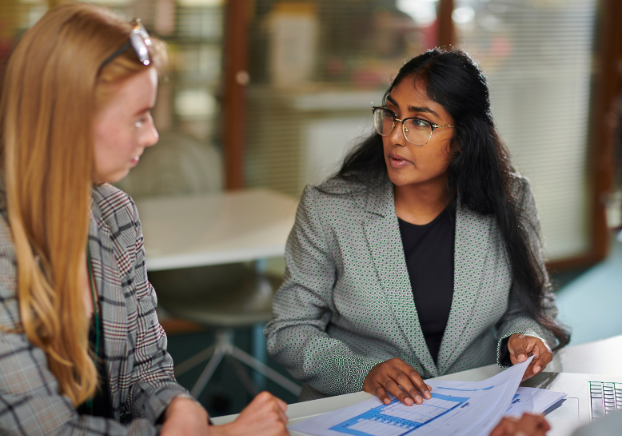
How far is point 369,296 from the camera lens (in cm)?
152

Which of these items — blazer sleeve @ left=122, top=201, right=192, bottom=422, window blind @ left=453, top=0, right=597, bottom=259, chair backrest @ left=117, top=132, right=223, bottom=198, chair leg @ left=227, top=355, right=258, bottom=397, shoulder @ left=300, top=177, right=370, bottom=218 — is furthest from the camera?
window blind @ left=453, top=0, right=597, bottom=259

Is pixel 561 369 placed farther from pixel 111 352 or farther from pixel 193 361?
pixel 193 361

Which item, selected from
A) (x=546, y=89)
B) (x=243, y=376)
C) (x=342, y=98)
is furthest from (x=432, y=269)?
(x=546, y=89)

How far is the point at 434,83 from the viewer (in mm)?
1511

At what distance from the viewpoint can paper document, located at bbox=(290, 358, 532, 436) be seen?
1053 mm

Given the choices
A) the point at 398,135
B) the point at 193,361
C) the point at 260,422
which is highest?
the point at 398,135

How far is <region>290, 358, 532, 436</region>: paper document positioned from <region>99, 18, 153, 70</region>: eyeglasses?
64 cm

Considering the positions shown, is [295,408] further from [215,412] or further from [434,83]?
[215,412]

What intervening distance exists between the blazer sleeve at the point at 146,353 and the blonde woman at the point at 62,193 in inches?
4.6

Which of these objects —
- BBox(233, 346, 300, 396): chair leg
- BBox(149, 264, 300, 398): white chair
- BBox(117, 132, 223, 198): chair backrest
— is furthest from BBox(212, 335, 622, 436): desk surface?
BBox(117, 132, 223, 198): chair backrest

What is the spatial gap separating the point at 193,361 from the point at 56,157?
91.4 inches

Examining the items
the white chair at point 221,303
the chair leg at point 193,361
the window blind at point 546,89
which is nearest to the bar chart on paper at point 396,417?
the white chair at point 221,303

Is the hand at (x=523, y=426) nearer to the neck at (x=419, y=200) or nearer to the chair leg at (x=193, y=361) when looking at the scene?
the neck at (x=419, y=200)

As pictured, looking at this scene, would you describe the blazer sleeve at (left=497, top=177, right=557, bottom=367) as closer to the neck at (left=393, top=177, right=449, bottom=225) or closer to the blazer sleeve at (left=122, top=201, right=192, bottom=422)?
the neck at (left=393, top=177, right=449, bottom=225)
